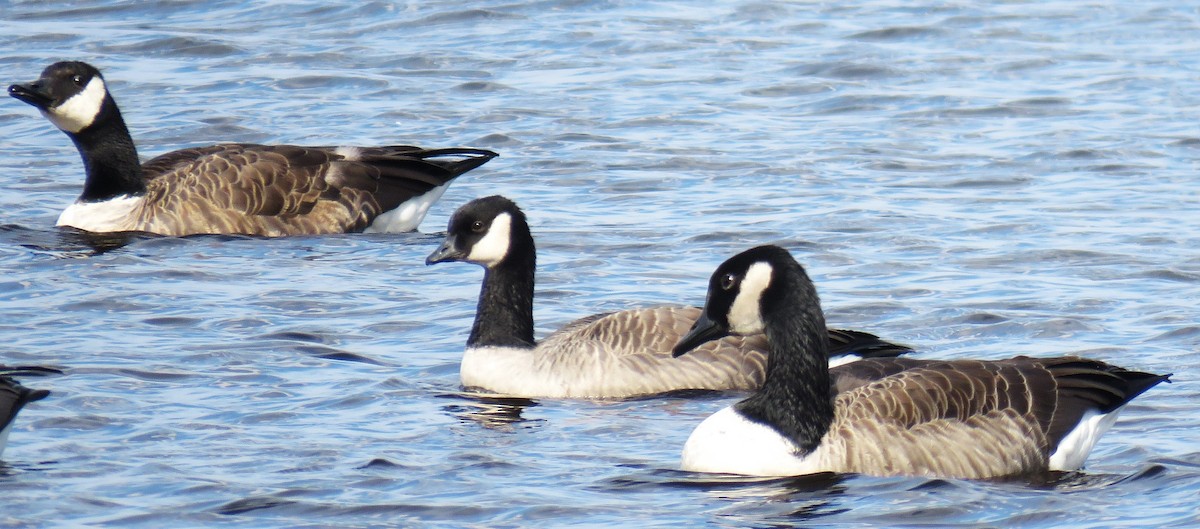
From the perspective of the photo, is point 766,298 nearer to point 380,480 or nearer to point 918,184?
point 380,480

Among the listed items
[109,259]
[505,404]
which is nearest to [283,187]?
[109,259]

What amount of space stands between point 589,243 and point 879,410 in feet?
18.2

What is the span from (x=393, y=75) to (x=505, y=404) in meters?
10.9

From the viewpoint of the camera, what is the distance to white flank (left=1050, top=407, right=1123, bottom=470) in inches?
361

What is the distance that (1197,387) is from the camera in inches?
A: 414

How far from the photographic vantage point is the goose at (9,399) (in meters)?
8.60

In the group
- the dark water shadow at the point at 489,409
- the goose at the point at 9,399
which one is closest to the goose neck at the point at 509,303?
the dark water shadow at the point at 489,409

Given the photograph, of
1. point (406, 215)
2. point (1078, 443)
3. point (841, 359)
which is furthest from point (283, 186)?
point (1078, 443)

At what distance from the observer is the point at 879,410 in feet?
29.7

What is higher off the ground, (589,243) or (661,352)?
(661,352)

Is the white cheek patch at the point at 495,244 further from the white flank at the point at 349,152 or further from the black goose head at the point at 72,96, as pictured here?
the black goose head at the point at 72,96

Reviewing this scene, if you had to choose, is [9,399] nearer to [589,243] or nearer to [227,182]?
[227,182]

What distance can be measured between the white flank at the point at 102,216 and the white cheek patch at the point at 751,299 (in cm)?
673

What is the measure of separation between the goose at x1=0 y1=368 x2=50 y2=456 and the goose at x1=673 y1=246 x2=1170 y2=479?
292 cm
